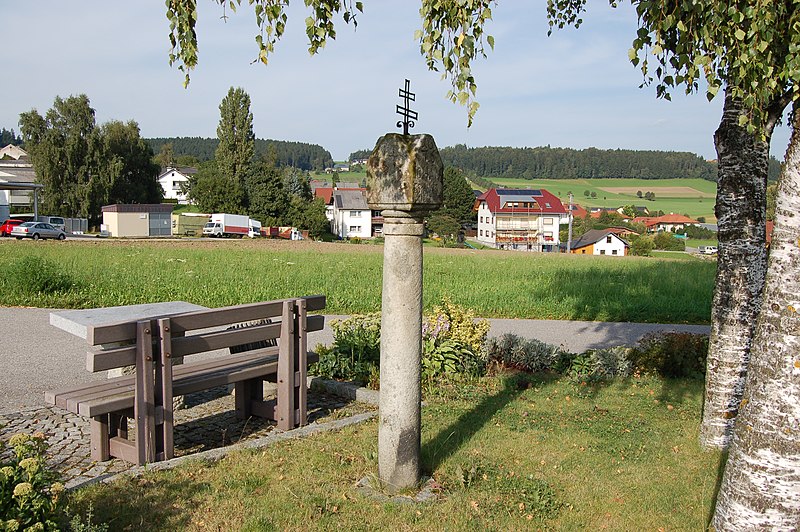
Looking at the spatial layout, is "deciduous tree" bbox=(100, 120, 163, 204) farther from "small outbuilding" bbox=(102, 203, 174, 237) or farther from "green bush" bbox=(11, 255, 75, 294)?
"green bush" bbox=(11, 255, 75, 294)

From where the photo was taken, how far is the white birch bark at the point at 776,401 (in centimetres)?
336

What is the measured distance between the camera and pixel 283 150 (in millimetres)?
173875

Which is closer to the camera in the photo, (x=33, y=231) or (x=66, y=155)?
(x=33, y=231)

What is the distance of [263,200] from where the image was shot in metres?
63.6

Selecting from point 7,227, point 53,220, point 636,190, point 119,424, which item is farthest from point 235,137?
point 636,190

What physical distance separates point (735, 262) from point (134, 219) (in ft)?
165

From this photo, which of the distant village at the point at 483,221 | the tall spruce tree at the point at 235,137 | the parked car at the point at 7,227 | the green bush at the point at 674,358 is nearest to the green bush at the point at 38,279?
the green bush at the point at 674,358

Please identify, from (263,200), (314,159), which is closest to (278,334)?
(263,200)

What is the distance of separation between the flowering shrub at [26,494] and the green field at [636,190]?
106167 millimetres

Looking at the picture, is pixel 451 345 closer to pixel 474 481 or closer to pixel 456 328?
pixel 456 328

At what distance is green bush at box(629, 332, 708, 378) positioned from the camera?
27.0 feet

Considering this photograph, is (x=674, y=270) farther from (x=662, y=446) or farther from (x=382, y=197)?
(x=382, y=197)

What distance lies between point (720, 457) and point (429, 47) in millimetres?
4009

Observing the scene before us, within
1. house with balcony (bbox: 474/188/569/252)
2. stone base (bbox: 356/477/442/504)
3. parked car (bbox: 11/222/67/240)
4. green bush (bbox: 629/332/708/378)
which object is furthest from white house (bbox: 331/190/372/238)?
stone base (bbox: 356/477/442/504)
